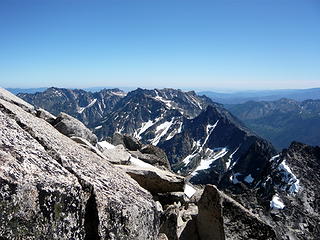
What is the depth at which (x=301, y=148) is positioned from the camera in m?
167

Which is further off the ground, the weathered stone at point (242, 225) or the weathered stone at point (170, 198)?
the weathered stone at point (170, 198)

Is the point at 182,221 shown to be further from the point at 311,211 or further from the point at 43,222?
the point at 311,211

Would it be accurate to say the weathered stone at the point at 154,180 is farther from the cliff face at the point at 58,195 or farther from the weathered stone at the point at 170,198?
the cliff face at the point at 58,195

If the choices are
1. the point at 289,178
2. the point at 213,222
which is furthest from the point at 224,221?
the point at 289,178

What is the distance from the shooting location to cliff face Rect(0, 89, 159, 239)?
7855 mm

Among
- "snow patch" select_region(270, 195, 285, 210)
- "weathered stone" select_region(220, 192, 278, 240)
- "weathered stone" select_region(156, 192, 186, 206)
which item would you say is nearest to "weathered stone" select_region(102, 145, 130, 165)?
"weathered stone" select_region(156, 192, 186, 206)

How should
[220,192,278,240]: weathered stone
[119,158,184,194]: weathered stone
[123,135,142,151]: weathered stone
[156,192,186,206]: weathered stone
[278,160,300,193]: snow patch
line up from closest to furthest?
[220,192,278,240]: weathered stone < [119,158,184,194]: weathered stone < [156,192,186,206]: weathered stone < [123,135,142,151]: weathered stone < [278,160,300,193]: snow patch

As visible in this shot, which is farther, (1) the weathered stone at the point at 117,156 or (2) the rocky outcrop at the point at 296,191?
(2) the rocky outcrop at the point at 296,191

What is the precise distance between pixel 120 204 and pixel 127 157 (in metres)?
13.4

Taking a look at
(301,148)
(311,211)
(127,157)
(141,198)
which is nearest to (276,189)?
(311,211)

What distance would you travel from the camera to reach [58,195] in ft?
28.4

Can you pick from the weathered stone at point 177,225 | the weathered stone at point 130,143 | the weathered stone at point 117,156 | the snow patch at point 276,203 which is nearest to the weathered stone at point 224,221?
the weathered stone at point 177,225

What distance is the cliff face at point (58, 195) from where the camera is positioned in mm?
7855

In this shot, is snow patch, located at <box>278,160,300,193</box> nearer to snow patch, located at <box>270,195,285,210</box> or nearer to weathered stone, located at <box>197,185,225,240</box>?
snow patch, located at <box>270,195,285,210</box>
